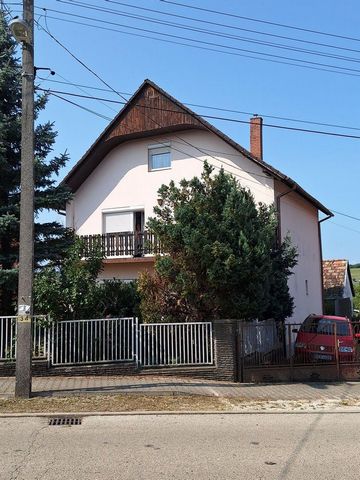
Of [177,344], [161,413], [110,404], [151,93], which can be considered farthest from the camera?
[151,93]

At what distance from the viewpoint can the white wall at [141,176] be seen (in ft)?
65.5

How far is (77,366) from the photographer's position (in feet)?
41.2

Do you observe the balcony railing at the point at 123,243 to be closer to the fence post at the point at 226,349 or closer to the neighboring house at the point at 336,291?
the fence post at the point at 226,349

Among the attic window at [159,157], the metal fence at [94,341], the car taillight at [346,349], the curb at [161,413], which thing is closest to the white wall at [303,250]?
the attic window at [159,157]

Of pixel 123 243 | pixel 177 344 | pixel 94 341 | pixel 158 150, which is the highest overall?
pixel 158 150

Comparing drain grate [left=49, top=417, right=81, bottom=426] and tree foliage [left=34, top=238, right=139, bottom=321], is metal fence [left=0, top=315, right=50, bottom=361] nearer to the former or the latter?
tree foliage [left=34, top=238, right=139, bottom=321]

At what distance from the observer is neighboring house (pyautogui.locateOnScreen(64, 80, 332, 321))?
2006 cm

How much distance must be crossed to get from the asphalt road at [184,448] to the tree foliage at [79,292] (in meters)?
4.51

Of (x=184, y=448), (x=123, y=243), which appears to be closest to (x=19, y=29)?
(x=184, y=448)

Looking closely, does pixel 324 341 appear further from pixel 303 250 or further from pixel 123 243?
pixel 303 250

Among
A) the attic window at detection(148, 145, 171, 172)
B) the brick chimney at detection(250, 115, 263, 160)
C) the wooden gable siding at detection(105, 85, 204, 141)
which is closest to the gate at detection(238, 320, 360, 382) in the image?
the brick chimney at detection(250, 115, 263, 160)

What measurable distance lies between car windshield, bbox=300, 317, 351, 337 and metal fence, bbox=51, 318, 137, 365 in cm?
515

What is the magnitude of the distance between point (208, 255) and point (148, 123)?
33.5 ft

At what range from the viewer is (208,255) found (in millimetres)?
12391
